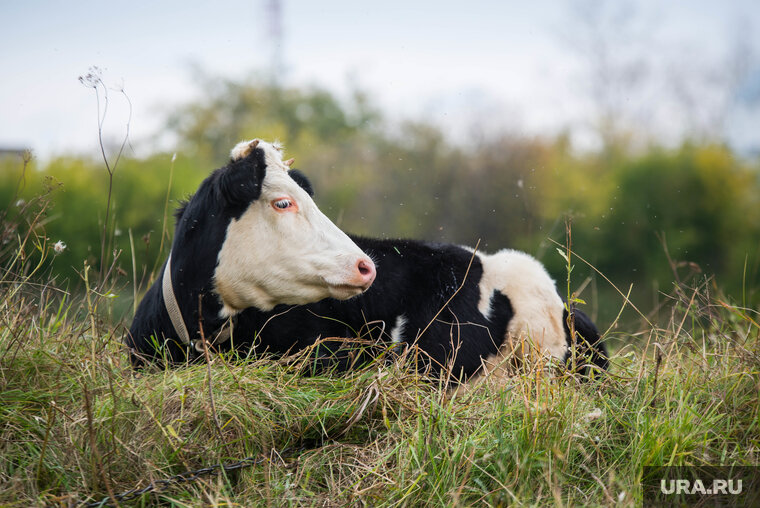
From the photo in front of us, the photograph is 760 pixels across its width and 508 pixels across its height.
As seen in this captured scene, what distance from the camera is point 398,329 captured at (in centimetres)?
417

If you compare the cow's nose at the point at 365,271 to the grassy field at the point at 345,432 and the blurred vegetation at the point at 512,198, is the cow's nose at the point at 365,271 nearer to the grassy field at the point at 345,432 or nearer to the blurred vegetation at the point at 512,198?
the grassy field at the point at 345,432

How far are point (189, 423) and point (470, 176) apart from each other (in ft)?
50.0

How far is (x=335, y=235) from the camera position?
374cm

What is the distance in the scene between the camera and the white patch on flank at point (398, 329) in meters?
4.14

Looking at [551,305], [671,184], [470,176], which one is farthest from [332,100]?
[551,305]

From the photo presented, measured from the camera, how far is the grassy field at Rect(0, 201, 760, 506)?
2.68 m

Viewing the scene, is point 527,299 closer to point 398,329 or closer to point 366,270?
point 398,329

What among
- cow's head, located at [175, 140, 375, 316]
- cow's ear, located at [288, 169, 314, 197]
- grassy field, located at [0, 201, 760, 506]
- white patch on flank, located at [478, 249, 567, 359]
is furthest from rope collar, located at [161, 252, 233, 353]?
white patch on flank, located at [478, 249, 567, 359]

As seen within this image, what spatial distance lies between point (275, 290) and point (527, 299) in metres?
1.79

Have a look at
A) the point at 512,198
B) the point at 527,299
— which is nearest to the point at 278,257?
the point at 527,299

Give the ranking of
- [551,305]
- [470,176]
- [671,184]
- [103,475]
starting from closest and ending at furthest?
1. [103,475]
2. [551,305]
3. [671,184]
4. [470,176]

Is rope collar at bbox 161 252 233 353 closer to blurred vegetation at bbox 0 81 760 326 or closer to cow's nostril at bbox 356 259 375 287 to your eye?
cow's nostril at bbox 356 259 375 287

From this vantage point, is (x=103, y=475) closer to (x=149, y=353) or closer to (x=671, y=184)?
(x=149, y=353)

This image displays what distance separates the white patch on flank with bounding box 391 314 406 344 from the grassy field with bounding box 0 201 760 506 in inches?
26.4
